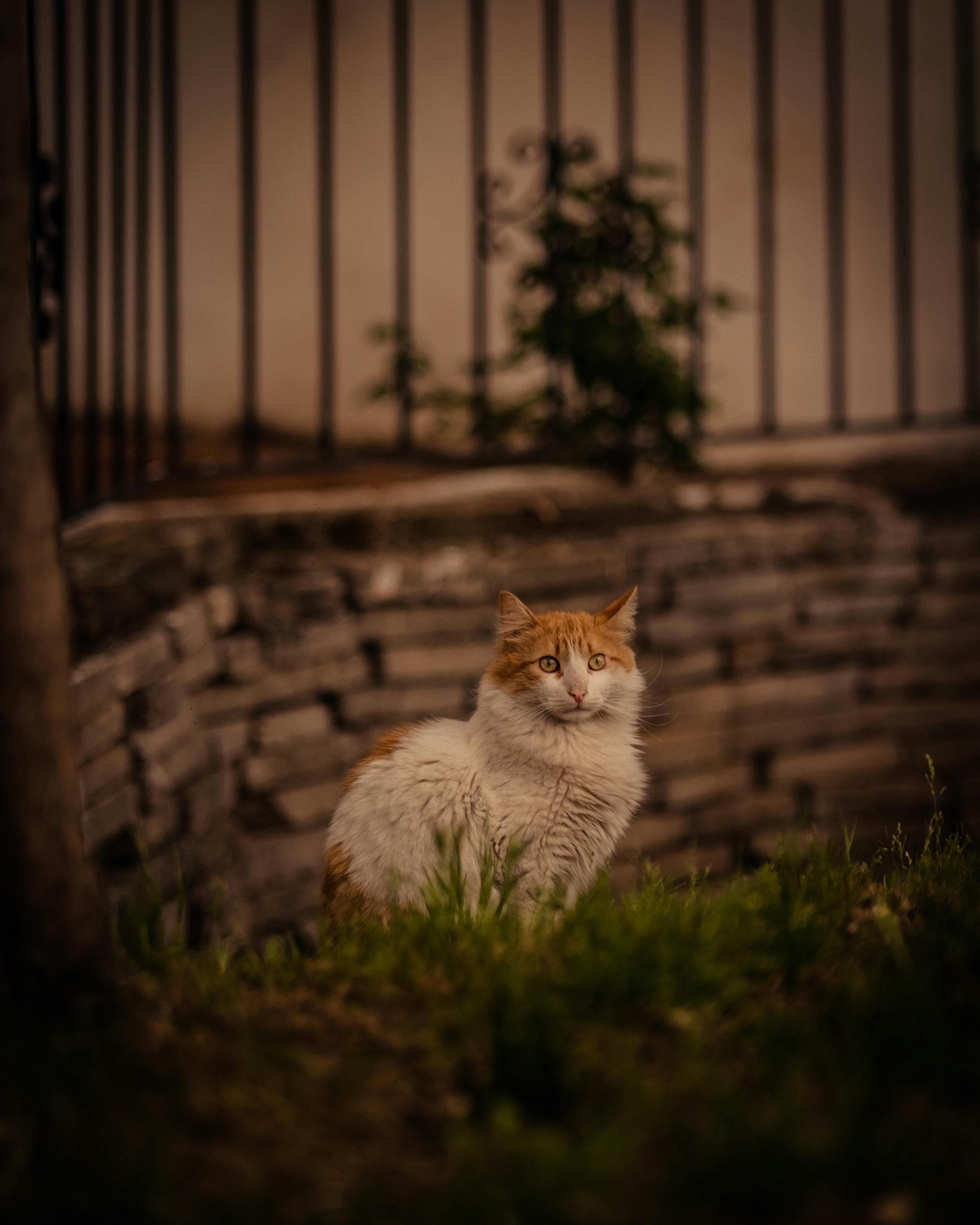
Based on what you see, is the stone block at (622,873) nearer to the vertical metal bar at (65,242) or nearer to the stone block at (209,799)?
the stone block at (209,799)

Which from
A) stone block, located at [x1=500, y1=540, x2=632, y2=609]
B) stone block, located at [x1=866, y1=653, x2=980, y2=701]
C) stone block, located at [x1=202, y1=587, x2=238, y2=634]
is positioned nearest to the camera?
stone block, located at [x1=202, y1=587, x2=238, y2=634]

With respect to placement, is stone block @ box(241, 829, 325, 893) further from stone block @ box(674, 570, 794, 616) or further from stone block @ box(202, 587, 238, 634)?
stone block @ box(674, 570, 794, 616)

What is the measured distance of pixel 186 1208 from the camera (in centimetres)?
109

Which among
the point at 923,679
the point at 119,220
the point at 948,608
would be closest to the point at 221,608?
the point at 119,220

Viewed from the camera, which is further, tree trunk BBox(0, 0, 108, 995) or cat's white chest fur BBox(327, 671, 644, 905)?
cat's white chest fur BBox(327, 671, 644, 905)

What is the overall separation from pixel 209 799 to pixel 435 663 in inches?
35.8

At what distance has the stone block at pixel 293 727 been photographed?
349 cm

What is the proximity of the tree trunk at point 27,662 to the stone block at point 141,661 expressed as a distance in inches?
56.7

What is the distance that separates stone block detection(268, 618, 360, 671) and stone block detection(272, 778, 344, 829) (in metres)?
0.42

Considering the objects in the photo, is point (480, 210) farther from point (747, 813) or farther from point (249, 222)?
point (747, 813)

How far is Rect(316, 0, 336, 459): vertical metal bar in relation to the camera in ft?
12.9

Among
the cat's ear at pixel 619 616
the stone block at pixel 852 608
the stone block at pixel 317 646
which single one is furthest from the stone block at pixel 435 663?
the cat's ear at pixel 619 616

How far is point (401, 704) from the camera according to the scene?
12.1ft

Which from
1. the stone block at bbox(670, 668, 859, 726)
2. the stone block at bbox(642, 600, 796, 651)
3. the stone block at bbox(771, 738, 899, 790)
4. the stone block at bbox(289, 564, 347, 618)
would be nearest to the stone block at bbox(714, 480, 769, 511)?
the stone block at bbox(642, 600, 796, 651)
